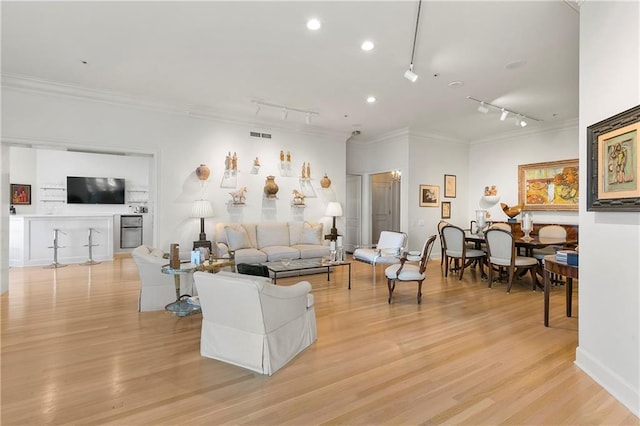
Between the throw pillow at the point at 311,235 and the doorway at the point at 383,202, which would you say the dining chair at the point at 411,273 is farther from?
the doorway at the point at 383,202

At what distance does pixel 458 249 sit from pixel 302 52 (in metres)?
4.48

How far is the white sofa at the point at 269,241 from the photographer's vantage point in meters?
6.04

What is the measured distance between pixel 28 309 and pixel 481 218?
7.71 meters

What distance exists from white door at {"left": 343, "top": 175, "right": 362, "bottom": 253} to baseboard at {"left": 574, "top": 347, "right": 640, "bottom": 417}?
6.67 m

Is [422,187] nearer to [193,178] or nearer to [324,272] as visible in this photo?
Result: [324,272]

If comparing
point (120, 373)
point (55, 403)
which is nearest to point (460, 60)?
point (120, 373)

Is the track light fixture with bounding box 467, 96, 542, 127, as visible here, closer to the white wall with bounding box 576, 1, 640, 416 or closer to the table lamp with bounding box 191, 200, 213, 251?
the white wall with bounding box 576, 1, 640, 416

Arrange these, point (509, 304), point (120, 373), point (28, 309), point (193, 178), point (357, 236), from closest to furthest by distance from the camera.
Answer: point (120, 373) < point (28, 309) < point (509, 304) < point (193, 178) < point (357, 236)

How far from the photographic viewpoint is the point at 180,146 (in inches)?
251

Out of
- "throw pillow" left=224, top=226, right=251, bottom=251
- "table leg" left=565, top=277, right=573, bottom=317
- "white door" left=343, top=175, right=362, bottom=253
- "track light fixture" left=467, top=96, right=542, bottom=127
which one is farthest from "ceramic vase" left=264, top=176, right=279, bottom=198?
"table leg" left=565, top=277, right=573, bottom=317

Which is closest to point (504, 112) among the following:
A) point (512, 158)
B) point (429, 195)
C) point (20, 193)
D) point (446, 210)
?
point (512, 158)

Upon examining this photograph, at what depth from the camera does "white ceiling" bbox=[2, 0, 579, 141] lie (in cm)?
325

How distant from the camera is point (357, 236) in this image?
9.29 metres

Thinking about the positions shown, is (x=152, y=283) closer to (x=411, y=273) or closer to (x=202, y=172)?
(x=202, y=172)
